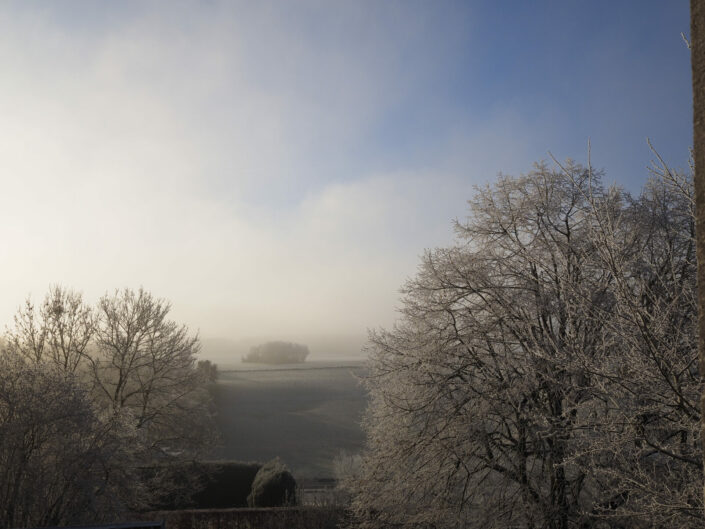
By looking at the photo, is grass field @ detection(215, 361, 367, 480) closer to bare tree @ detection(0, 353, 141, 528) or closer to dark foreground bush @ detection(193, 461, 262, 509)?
dark foreground bush @ detection(193, 461, 262, 509)

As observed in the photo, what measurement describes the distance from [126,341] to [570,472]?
1863 centimetres

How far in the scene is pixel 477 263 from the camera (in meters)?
14.2

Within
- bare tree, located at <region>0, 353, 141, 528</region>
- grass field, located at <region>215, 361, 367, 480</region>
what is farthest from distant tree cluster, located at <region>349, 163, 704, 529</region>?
grass field, located at <region>215, 361, 367, 480</region>

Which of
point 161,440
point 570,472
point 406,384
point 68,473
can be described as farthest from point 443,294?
point 161,440

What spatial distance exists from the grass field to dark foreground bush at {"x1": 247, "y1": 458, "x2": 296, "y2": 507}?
19.8 meters

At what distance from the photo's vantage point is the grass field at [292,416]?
177 ft

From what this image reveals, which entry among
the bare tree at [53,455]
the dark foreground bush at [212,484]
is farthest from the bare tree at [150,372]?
the bare tree at [53,455]

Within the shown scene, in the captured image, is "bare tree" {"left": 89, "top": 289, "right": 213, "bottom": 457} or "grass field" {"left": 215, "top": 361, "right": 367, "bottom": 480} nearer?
"bare tree" {"left": 89, "top": 289, "right": 213, "bottom": 457}

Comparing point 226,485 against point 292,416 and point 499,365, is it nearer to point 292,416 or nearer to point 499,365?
point 499,365

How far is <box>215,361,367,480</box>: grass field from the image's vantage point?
5381 centimetres

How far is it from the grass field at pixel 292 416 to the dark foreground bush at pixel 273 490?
65.0 ft

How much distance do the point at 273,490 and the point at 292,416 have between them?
156 feet

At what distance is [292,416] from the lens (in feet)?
224

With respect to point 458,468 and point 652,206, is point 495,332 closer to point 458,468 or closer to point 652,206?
point 458,468
